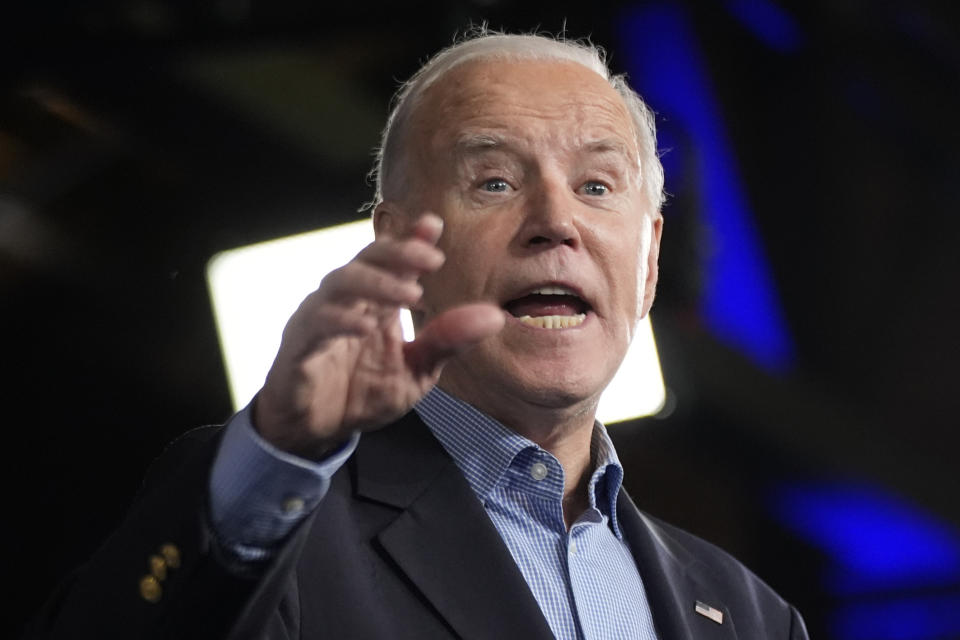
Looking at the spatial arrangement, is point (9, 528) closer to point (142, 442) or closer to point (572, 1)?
point (142, 442)

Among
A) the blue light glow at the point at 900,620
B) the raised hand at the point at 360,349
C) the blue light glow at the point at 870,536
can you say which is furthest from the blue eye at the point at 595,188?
the blue light glow at the point at 900,620

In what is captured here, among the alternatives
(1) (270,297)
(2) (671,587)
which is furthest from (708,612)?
(1) (270,297)

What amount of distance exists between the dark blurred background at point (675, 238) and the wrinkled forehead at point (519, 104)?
1202 millimetres

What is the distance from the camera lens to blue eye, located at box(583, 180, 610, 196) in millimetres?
1799

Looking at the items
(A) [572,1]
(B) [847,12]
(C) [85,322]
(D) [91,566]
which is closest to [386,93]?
(A) [572,1]

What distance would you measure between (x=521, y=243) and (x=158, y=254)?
5.75ft

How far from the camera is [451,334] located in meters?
1.07

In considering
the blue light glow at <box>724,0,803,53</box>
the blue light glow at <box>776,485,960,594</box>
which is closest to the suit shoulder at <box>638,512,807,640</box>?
the blue light glow at <box>776,485,960,594</box>

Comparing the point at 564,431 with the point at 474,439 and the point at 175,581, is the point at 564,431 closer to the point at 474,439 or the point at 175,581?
the point at 474,439

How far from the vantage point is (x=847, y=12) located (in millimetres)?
3037

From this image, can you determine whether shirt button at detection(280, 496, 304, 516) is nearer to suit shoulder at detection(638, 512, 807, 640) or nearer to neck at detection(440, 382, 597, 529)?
neck at detection(440, 382, 597, 529)

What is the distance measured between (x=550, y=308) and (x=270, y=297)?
1635 mm

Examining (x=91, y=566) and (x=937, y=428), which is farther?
(x=937, y=428)

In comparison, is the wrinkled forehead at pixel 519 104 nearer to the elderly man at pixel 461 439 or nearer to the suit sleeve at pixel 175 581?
the elderly man at pixel 461 439
